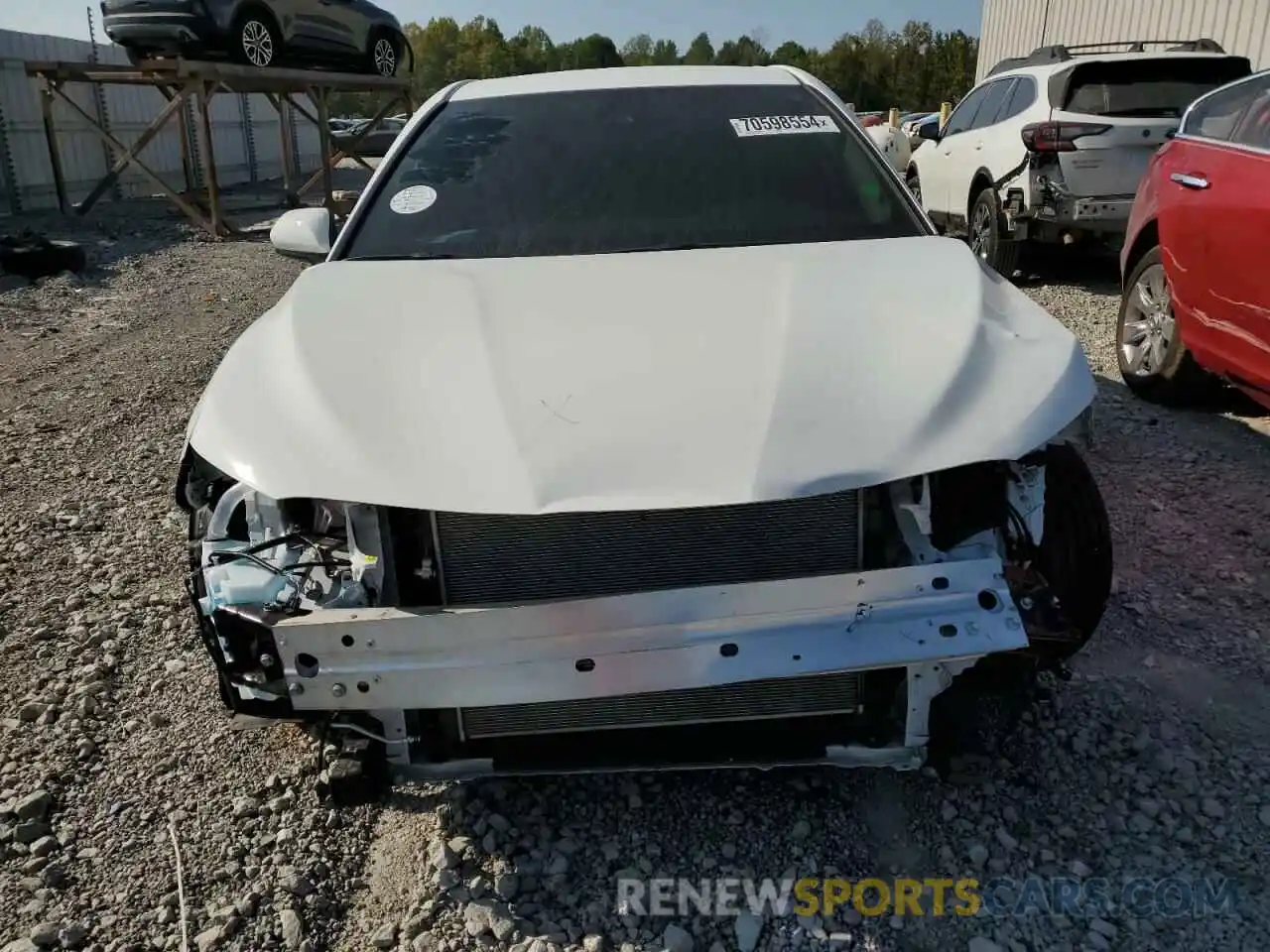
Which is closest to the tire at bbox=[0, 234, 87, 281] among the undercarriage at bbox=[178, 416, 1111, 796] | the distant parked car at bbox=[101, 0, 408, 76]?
the distant parked car at bbox=[101, 0, 408, 76]

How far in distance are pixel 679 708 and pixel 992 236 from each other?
704 cm

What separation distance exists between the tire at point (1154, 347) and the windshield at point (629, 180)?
99.9 inches

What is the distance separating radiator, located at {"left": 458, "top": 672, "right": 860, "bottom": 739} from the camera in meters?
2.15

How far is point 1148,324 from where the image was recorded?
525 cm

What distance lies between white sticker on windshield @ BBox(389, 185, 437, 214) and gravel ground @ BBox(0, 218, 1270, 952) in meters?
1.52

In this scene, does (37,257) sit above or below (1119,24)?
below

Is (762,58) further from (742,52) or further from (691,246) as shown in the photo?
(691,246)

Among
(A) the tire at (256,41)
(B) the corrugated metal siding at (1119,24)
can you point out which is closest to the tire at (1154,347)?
(B) the corrugated metal siding at (1119,24)

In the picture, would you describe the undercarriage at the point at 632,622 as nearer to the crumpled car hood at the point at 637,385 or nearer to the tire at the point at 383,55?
the crumpled car hood at the point at 637,385

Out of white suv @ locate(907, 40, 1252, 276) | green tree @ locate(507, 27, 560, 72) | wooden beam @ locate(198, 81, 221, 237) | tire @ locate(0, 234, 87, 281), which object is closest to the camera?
white suv @ locate(907, 40, 1252, 276)

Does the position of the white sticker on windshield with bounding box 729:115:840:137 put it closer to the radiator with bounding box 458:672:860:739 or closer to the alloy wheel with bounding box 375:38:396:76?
the radiator with bounding box 458:672:860:739

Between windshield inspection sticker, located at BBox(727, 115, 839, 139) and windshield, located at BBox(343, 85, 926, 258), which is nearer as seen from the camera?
windshield, located at BBox(343, 85, 926, 258)

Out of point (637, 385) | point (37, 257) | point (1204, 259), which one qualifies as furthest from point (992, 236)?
point (37, 257)

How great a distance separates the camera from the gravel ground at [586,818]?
6.91 ft
